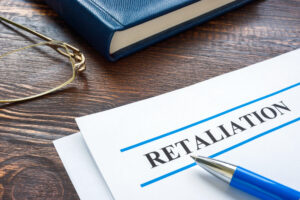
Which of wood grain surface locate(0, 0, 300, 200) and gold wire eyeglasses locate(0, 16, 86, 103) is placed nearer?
wood grain surface locate(0, 0, 300, 200)

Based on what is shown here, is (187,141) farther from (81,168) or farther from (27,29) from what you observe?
(27,29)

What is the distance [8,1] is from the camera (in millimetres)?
707

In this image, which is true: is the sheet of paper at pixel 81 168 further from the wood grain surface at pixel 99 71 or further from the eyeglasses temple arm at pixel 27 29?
the eyeglasses temple arm at pixel 27 29

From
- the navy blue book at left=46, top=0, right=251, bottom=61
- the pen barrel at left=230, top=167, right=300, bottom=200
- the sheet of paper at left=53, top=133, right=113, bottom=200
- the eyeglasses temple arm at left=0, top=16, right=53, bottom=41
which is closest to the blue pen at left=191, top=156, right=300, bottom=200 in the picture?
the pen barrel at left=230, top=167, right=300, bottom=200

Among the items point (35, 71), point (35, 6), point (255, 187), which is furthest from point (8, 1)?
point (255, 187)

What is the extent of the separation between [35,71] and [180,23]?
0.27 meters

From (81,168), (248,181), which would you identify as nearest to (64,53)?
(81,168)

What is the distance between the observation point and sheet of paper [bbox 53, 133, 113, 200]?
1.32 ft

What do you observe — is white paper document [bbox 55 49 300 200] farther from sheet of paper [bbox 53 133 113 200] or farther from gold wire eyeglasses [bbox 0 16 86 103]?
gold wire eyeglasses [bbox 0 16 86 103]

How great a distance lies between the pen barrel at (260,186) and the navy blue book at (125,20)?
0.28m

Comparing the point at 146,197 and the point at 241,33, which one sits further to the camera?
the point at 241,33

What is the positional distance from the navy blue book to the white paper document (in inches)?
4.7

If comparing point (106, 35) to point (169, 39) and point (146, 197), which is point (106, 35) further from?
point (146, 197)

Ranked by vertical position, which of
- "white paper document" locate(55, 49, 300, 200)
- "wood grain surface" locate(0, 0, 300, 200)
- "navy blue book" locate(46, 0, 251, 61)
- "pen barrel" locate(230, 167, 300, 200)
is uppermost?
"navy blue book" locate(46, 0, 251, 61)
